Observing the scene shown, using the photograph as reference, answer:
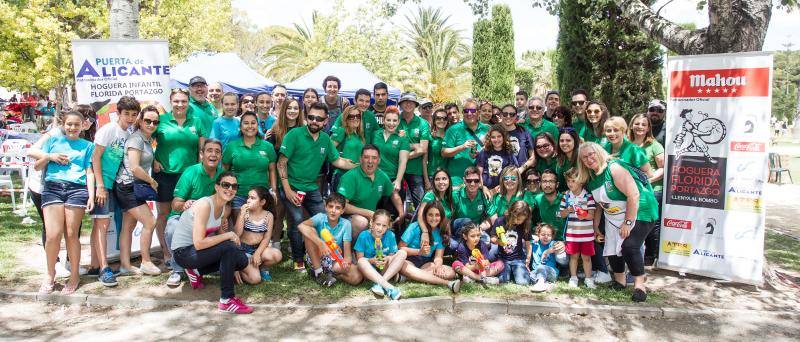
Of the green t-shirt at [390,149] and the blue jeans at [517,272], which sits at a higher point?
the green t-shirt at [390,149]

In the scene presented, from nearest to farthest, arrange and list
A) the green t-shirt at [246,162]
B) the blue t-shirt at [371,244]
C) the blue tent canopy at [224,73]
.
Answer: the blue t-shirt at [371,244]
the green t-shirt at [246,162]
the blue tent canopy at [224,73]

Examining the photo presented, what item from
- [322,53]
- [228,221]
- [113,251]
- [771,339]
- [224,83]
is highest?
[322,53]

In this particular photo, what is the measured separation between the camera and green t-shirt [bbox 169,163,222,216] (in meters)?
5.67

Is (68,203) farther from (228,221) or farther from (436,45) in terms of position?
(436,45)

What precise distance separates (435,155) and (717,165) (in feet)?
10.5

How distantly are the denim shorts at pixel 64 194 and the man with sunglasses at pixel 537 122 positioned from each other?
508 centimetres

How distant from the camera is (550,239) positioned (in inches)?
241

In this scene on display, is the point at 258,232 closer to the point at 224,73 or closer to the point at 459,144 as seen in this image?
the point at 459,144

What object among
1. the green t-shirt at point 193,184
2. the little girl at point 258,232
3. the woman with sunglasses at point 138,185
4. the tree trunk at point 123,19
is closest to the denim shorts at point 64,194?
the woman with sunglasses at point 138,185

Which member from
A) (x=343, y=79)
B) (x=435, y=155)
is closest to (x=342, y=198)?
(x=435, y=155)

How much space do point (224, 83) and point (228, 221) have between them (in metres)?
10.9

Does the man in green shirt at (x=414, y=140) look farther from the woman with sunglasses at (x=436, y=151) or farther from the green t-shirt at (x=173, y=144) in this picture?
the green t-shirt at (x=173, y=144)

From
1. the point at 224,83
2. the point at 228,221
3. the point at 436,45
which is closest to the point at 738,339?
the point at 228,221

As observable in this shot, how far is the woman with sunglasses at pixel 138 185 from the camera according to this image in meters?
5.74
